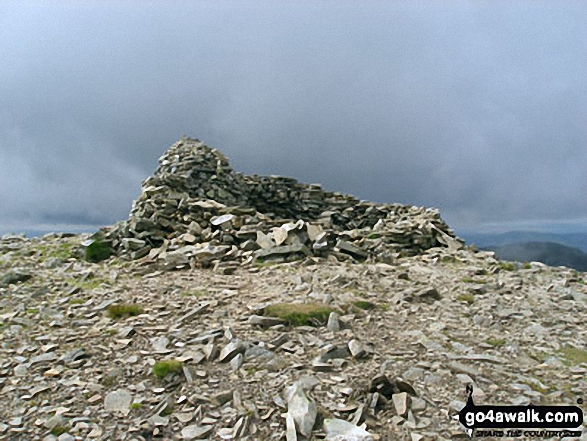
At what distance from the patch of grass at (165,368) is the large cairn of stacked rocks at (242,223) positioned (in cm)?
648

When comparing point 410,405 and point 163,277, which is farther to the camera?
point 163,277

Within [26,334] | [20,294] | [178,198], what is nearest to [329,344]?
[26,334]

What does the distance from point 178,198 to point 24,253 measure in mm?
7169

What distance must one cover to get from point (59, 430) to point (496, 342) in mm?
8531

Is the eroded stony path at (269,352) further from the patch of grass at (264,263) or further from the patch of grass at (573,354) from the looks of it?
the patch of grass at (264,263)

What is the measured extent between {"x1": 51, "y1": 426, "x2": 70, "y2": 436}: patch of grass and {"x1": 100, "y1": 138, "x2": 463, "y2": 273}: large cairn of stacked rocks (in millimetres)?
7969

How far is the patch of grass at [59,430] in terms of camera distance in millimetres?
6195

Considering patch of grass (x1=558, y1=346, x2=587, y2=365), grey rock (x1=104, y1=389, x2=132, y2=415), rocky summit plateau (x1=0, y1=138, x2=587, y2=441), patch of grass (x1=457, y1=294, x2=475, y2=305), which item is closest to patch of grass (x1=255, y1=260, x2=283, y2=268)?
rocky summit plateau (x1=0, y1=138, x2=587, y2=441)

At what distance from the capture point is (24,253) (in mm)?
17734

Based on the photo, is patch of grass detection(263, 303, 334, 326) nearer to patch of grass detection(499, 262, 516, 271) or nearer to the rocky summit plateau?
the rocky summit plateau

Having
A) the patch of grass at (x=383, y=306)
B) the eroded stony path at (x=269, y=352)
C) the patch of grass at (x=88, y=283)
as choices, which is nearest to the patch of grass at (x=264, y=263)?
the eroded stony path at (x=269, y=352)

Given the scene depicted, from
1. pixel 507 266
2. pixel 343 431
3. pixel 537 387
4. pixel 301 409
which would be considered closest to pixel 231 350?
pixel 301 409

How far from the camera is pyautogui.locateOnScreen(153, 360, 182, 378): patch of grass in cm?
741

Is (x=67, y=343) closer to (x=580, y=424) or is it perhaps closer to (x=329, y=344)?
(x=329, y=344)
